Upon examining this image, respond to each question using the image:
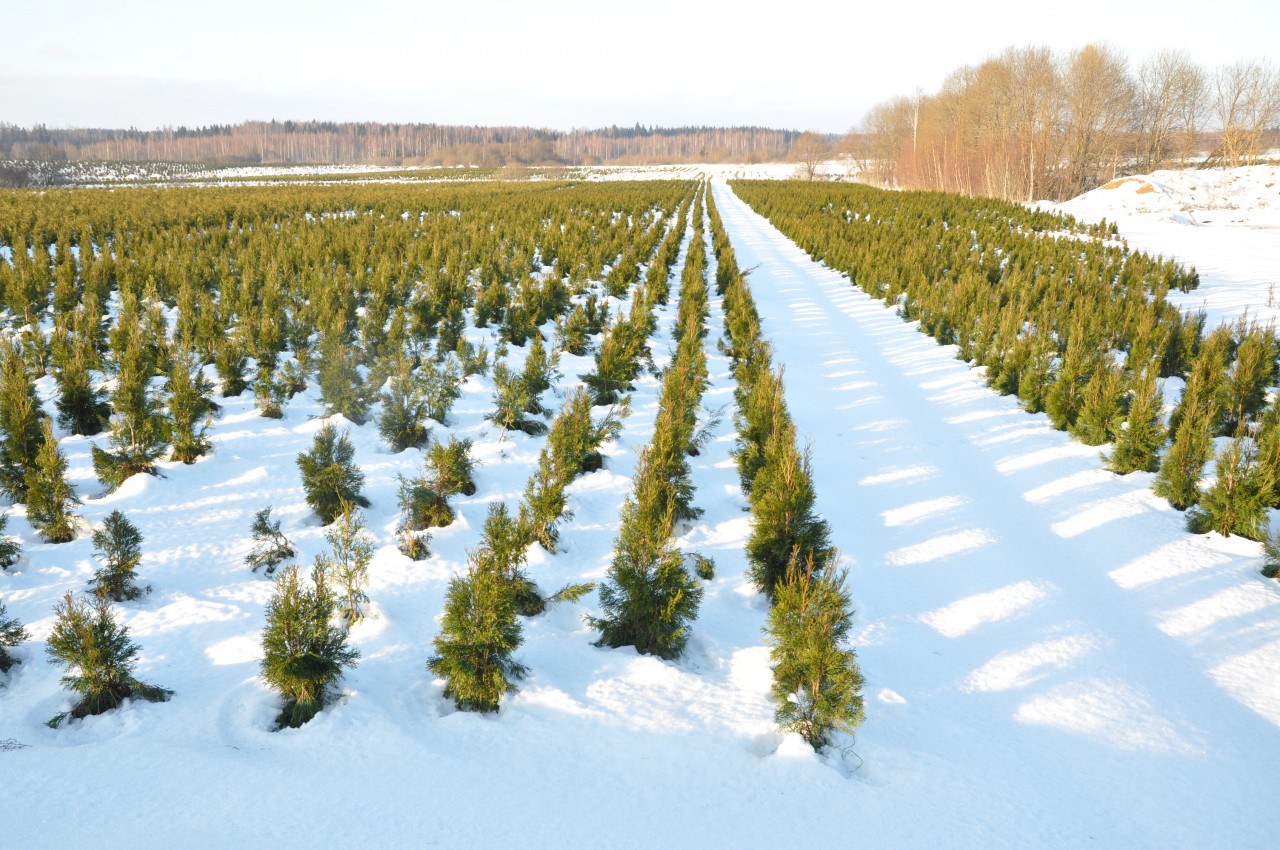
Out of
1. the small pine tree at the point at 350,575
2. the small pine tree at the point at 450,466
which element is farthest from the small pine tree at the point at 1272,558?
the small pine tree at the point at 350,575

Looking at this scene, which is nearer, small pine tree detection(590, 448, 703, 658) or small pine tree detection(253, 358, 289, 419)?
small pine tree detection(590, 448, 703, 658)

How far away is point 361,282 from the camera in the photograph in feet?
42.4

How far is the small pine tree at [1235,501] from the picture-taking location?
213 inches

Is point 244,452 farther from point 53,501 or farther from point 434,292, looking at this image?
point 434,292

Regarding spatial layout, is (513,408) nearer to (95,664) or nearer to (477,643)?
(477,643)

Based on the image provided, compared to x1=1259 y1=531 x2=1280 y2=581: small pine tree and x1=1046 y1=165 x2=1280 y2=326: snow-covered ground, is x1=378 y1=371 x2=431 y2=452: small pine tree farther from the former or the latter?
x1=1046 y1=165 x2=1280 y2=326: snow-covered ground

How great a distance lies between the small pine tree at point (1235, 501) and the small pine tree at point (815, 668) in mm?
4260

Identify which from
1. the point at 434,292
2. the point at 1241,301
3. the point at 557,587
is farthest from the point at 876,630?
the point at 1241,301

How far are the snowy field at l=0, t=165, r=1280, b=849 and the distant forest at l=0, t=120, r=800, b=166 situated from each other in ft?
424

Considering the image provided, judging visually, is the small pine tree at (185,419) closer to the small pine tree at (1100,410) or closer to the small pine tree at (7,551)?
the small pine tree at (7,551)

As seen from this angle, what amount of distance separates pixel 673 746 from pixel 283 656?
2.05 metres

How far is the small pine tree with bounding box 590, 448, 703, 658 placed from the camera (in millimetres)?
4078

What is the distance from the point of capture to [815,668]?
Answer: 3434 millimetres

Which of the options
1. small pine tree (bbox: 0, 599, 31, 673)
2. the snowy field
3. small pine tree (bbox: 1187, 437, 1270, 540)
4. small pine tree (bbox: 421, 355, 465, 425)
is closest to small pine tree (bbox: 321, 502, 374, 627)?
the snowy field
